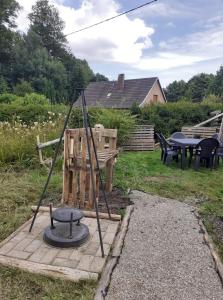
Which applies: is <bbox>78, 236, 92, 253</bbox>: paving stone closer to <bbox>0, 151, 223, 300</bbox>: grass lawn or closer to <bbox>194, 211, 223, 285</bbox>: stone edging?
<bbox>0, 151, 223, 300</bbox>: grass lawn

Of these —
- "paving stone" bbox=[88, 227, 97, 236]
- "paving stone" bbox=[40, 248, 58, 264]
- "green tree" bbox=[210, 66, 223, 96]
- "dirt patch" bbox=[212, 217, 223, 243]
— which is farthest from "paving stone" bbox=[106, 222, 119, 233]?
"green tree" bbox=[210, 66, 223, 96]

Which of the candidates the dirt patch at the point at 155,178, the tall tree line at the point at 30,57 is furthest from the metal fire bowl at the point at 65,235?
the tall tree line at the point at 30,57

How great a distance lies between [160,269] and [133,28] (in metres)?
8.04

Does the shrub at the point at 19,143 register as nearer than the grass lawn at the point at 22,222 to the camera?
No

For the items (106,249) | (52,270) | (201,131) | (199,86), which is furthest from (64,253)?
(199,86)

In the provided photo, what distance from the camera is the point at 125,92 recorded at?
80.3ft

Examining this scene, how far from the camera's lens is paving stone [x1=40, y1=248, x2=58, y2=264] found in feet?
8.39

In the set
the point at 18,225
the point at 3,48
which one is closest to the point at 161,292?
the point at 18,225

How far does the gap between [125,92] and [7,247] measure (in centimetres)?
2272

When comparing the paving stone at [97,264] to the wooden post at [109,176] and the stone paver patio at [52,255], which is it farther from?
the wooden post at [109,176]

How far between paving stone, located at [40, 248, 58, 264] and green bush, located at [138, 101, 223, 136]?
837 cm

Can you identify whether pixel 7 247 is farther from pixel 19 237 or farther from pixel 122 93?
pixel 122 93

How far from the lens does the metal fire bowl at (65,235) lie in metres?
2.80

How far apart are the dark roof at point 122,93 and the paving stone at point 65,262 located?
2080 centimetres
